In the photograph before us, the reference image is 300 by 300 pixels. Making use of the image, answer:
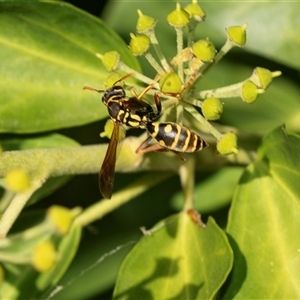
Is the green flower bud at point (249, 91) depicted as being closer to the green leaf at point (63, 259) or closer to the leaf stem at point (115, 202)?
the leaf stem at point (115, 202)

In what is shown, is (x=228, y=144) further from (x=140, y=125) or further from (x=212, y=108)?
(x=140, y=125)

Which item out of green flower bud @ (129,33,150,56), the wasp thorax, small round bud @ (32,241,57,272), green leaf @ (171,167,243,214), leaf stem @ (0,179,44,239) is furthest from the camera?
green leaf @ (171,167,243,214)

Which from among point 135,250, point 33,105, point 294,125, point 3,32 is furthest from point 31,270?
point 294,125

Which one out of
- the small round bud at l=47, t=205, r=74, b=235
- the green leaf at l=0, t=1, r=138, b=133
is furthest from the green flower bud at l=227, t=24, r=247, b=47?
the small round bud at l=47, t=205, r=74, b=235

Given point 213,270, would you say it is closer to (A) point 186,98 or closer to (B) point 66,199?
(A) point 186,98

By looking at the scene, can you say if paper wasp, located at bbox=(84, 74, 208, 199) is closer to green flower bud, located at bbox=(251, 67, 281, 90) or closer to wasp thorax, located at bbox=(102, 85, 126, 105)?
wasp thorax, located at bbox=(102, 85, 126, 105)

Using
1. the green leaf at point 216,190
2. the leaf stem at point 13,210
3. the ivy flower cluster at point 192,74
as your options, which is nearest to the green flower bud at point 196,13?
the ivy flower cluster at point 192,74
